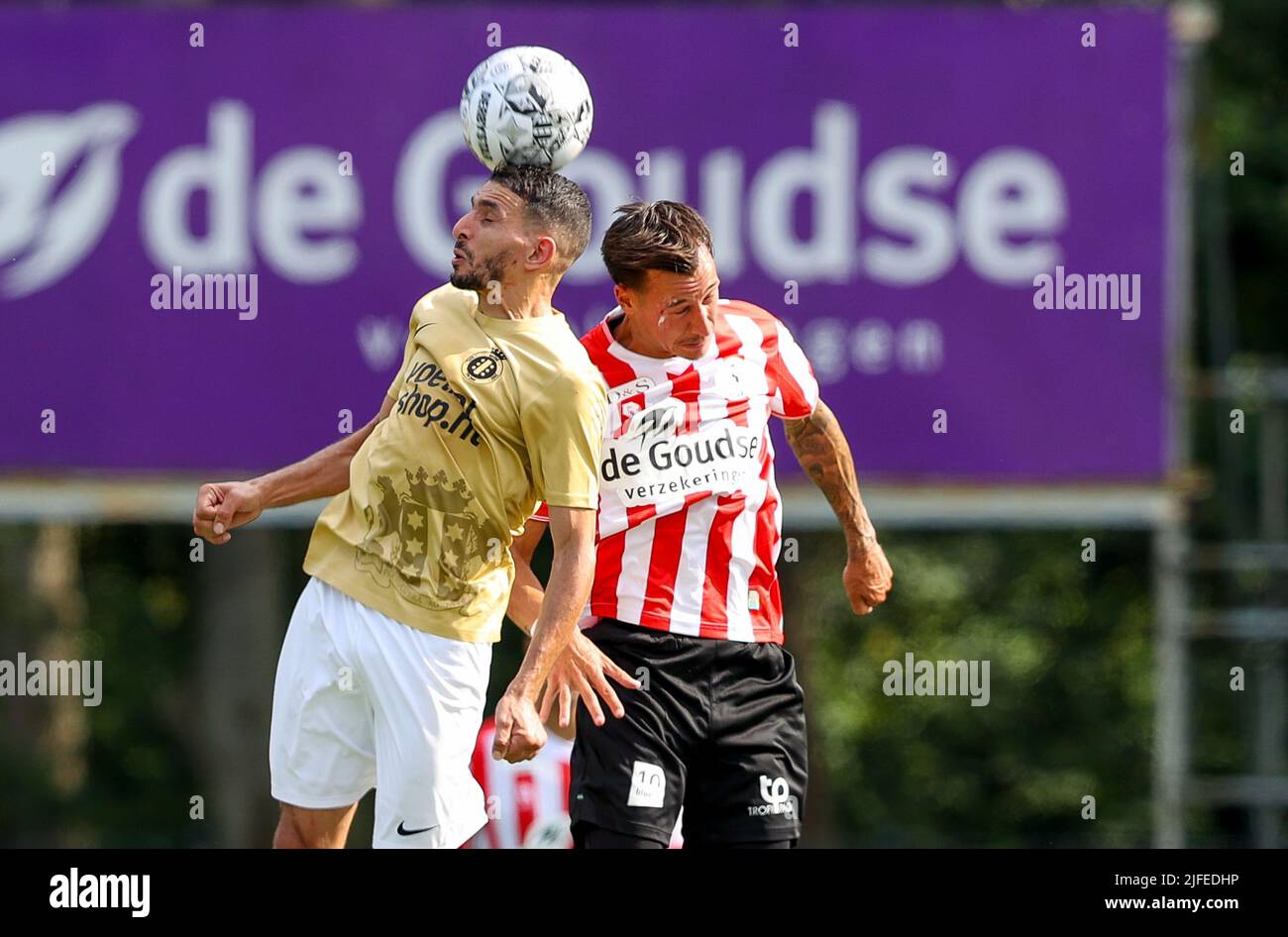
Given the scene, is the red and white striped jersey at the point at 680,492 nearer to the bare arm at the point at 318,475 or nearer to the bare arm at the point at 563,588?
the bare arm at the point at 563,588

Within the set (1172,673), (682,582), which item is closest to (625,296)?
(682,582)

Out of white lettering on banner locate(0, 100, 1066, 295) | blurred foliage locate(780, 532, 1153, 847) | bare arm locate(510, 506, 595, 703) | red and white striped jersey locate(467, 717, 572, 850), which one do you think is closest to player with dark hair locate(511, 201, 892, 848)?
bare arm locate(510, 506, 595, 703)

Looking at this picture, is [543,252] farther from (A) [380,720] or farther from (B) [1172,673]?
(B) [1172,673]

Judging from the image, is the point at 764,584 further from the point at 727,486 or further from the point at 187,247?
the point at 187,247

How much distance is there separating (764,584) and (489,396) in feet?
3.24

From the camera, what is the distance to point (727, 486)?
5.53m

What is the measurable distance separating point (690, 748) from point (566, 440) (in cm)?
95

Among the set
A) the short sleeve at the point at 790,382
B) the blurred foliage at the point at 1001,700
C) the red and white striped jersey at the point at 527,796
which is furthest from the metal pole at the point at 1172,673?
the short sleeve at the point at 790,382

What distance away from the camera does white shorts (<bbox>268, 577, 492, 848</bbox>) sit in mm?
5254

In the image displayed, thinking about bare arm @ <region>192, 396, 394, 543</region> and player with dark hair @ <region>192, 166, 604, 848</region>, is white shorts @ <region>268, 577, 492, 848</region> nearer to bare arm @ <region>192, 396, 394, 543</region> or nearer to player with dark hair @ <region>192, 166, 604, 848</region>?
player with dark hair @ <region>192, 166, 604, 848</region>

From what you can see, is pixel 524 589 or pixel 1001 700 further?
pixel 1001 700

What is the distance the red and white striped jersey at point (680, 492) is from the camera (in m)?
5.50

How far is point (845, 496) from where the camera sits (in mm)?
5789

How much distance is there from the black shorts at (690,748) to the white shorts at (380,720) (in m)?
0.34
